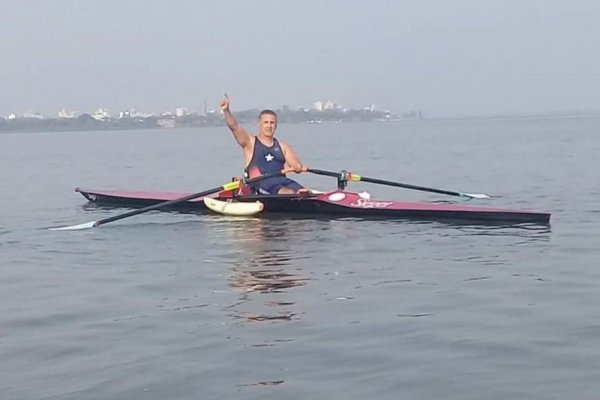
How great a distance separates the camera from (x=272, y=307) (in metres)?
8.12

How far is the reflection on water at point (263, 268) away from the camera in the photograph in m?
8.06

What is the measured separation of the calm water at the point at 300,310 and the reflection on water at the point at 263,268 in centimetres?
3

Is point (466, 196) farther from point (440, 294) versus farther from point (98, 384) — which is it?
point (98, 384)

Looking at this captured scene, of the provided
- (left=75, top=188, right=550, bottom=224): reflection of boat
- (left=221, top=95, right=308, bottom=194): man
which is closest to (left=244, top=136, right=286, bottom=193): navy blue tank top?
(left=221, top=95, right=308, bottom=194): man

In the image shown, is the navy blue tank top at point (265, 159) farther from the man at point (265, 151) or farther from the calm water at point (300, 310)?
the calm water at point (300, 310)

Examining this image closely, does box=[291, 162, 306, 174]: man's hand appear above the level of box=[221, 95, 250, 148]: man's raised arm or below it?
below

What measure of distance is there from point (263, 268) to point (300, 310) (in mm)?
2369

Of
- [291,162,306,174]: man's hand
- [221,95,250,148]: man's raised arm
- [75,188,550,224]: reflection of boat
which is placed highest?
[221,95,250,148]: man's raised arm

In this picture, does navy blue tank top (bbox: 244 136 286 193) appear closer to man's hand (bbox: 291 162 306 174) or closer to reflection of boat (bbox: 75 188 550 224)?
man's hand (bbox: 291 162 306 174)

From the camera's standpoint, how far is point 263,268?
33.7 feet

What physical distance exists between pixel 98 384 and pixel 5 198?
57.2ft

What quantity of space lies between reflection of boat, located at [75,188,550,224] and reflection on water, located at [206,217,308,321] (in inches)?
19.1

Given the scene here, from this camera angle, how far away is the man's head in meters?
14.3

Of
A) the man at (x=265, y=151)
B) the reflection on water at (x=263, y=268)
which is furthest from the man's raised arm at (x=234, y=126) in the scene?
the reflection on water at (x=263, y=268)
